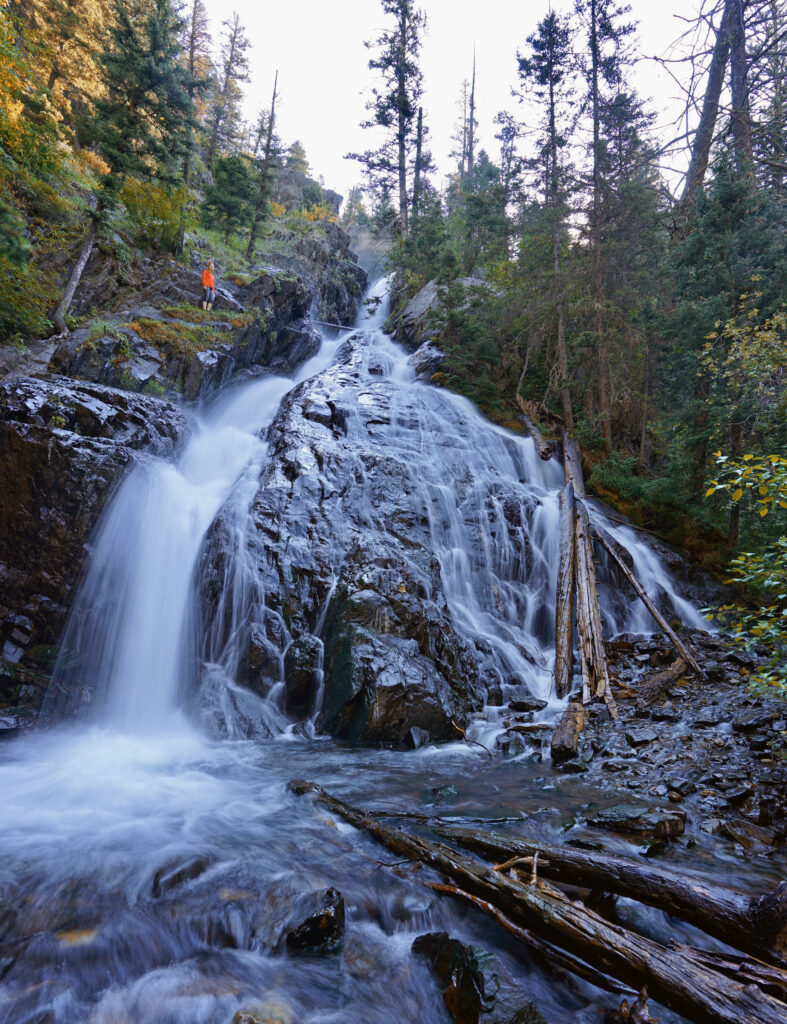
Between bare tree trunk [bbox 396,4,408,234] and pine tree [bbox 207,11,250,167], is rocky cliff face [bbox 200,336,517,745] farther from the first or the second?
pine tree [bbox 207,11,250,167]

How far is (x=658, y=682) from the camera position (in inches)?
265

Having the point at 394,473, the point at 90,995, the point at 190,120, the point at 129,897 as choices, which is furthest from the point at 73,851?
the point at 190,120

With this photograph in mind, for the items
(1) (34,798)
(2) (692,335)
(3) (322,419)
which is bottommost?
(1) (34,798)

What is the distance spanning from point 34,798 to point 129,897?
2.12 meters

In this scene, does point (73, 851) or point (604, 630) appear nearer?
point (73, 851)

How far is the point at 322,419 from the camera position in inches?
435

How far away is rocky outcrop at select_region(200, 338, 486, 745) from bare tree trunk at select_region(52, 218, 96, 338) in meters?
7.04

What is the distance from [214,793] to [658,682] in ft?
19.6

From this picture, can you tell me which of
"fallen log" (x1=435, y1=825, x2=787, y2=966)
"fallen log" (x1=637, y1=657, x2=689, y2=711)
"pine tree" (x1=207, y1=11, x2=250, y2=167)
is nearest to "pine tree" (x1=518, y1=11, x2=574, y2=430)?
"fallen log" (x1=637, y1=657, x2=689, y2=711)

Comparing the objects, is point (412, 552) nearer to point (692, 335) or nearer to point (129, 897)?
point (129, 897)

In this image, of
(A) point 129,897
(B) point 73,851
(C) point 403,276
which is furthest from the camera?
(C) point 403,276

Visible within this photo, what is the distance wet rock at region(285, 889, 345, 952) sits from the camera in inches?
102

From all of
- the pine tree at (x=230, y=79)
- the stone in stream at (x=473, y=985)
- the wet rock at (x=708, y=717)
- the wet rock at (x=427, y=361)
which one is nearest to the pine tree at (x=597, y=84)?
the wet rock at (x=427, y=361)

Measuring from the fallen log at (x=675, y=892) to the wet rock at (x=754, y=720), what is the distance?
138 inches
